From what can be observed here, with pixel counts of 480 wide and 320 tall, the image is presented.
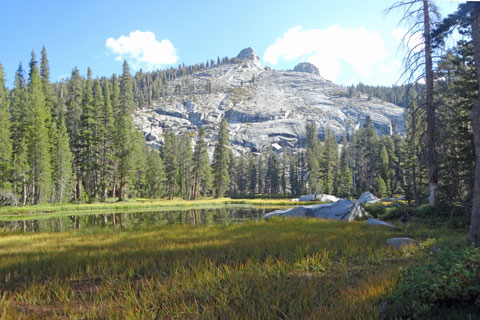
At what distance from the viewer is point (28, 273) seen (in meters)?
5.91

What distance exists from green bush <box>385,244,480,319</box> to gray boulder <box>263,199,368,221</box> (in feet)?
43.5

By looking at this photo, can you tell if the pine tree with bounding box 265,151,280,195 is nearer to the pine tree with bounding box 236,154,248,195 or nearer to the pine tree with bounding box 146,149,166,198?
the pine tree with bounding box 236,154,248,195

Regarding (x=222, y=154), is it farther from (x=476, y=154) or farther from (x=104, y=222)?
(x=476, y=154)

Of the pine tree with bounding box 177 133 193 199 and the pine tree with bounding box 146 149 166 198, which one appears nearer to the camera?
the pine tree with bounding box 146 149 166 198

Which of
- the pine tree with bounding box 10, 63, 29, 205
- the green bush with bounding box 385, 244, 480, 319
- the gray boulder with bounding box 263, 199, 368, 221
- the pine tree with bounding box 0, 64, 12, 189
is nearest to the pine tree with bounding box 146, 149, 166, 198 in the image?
the pine tree with bounding box 10, 63, 29, 205

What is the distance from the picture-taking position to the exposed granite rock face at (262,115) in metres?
147

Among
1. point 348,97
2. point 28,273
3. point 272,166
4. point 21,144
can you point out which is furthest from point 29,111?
point 348,97

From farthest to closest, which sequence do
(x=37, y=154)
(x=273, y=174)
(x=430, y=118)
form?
Result: (x=273, y=174), (x=37, y=154), (x=430, y=118)

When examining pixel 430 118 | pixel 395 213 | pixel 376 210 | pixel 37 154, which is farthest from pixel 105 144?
pixel 430 118

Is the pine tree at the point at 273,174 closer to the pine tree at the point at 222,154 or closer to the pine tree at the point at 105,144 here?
the pine tree at the point at 222,154

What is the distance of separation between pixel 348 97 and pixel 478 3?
193 meters

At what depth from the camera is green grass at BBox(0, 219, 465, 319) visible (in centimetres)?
356

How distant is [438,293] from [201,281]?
350 centimetres

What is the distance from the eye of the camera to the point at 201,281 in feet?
15.1
